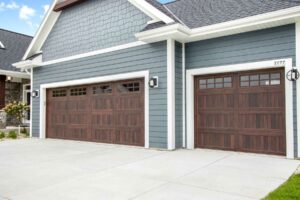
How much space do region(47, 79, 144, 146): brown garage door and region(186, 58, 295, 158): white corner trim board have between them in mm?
1489

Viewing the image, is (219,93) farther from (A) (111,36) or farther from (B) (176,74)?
(A) (111,36)

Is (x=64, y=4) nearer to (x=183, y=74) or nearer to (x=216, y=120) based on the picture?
(x=183, y=74)

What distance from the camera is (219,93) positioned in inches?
317

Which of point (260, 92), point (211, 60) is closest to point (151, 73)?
point (211, 60)

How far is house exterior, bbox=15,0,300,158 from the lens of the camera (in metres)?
7.10

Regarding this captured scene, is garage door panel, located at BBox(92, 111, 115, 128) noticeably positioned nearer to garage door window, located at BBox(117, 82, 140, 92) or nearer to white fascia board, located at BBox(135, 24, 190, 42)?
garage door window, located at BBox(117, 82, 140, 92)

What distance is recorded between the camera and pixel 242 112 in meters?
7.65

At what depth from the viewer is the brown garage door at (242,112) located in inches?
282

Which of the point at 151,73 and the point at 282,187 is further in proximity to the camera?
the point at 151,73

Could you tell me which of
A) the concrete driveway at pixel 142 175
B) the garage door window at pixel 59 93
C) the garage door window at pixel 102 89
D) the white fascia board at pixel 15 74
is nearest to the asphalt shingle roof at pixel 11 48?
the white fascia board at pixel 15 74

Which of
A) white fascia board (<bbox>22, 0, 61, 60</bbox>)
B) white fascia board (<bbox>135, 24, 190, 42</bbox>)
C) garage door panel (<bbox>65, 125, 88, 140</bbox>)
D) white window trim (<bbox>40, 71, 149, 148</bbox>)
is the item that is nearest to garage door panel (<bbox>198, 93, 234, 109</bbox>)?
white window trim (<bbox>40, 71, 149, 148</bbox>)

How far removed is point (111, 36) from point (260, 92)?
5298mm

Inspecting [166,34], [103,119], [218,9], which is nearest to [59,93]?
[103,119]

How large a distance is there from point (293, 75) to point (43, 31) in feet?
33.4
